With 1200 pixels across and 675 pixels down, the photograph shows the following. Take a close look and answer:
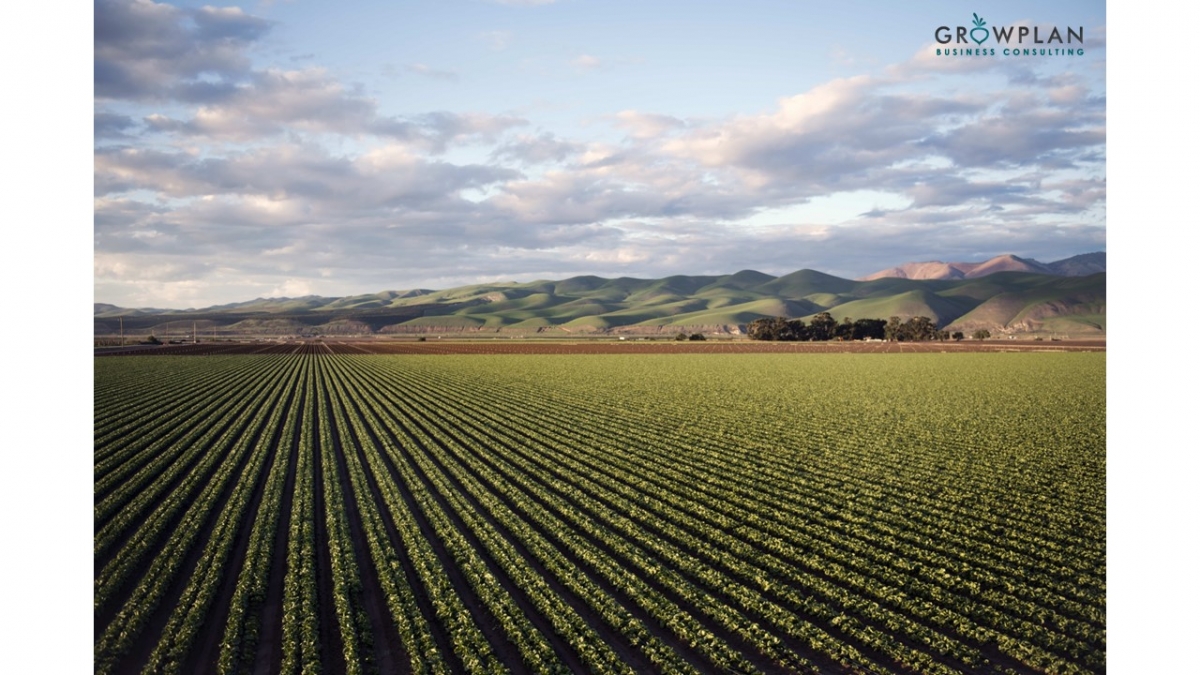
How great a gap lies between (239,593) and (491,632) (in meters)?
6.44

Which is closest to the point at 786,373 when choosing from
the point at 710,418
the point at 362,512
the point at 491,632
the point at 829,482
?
the point at 710,418

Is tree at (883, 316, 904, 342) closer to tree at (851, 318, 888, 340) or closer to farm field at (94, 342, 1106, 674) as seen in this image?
tree at (851, 318, 888, 340)

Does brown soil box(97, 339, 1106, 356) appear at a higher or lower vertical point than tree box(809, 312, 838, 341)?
lower

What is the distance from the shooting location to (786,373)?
82.4 meters

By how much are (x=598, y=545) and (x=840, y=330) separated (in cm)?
18399

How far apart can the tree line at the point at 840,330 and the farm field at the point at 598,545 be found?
140278 mm

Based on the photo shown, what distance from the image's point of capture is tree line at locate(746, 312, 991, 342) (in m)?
182

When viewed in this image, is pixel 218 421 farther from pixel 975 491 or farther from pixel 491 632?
pixel 975 491

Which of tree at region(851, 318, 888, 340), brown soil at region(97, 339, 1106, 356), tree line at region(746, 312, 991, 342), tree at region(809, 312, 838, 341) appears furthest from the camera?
tree at region(851, 318, 888, 340)

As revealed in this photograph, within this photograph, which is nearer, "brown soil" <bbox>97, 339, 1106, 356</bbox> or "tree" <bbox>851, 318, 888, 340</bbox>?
"brown soil" <bbox>97, 339, 1106, 356</bbox>

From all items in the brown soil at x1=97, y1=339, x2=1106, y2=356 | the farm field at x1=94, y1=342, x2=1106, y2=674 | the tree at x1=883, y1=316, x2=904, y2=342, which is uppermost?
the tree at x1=883, y1=316, x2=904, y2=342

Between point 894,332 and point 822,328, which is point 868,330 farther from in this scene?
point 822,328

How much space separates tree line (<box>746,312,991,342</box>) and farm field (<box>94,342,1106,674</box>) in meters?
140

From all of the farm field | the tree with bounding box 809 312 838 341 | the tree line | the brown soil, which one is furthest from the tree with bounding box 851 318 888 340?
the farm field
